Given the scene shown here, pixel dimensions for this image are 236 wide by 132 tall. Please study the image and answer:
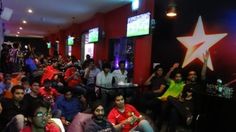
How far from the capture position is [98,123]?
3930mm

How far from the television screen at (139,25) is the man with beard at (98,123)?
4130 millimetres

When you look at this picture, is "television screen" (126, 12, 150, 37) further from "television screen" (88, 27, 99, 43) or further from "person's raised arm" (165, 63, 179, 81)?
"television screen" (88, 27, 99, 43)

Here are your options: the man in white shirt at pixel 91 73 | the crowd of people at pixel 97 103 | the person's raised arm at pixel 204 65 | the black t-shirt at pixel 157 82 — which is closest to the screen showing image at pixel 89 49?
the crowd of people at pixel 97 103

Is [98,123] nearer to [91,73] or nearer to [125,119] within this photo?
[125,119]

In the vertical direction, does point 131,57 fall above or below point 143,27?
below

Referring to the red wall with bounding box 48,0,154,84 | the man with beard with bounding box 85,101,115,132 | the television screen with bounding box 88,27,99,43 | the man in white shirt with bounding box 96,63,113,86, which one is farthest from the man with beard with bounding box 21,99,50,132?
the television screen with bounding box 88,27,99,43

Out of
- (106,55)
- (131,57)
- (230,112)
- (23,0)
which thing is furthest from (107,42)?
(230,112)

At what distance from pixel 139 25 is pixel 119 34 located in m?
2.40

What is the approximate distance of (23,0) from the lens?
393 inches

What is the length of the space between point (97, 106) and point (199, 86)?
2706mm

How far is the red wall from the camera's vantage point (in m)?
7.88

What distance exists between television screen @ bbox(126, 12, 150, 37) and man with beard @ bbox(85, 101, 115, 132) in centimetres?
413

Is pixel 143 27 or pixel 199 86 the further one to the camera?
pixel 143 27

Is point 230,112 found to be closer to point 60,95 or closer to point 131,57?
point 60,95
